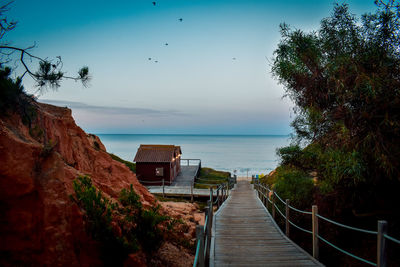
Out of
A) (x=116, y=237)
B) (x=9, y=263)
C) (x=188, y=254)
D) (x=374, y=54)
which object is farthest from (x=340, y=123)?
(x=9, y=263)

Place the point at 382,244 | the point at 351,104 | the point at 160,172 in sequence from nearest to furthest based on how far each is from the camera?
1. the point at 382,244
2. the point at 351,104
3. the point at 160,172

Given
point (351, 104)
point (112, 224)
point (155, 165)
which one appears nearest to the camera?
point (351, 104)

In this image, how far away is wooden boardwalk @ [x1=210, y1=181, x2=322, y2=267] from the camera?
206 inches

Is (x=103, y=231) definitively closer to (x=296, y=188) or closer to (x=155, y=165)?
(x=296, y=188)

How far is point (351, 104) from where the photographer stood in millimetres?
5242

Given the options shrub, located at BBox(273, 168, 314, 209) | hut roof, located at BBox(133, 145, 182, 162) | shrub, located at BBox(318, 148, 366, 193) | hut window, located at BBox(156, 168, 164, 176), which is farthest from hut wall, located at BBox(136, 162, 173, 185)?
shrub, located at BBox(318, 148, 366, 193)

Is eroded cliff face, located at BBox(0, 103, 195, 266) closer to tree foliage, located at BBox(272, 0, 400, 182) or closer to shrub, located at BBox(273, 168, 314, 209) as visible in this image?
tree foliage, located at BBox(272, 0, 400, 182)

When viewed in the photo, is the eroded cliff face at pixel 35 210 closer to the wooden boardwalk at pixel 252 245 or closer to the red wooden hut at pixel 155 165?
the wooden boardwalk at pixel 252 245

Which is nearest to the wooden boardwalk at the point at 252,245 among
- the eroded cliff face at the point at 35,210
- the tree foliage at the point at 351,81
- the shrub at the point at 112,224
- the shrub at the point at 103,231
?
the shrub at the point at 112,224

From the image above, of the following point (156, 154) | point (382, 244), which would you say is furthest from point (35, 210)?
point (156, 154)

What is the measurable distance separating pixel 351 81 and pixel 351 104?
0.46 meters

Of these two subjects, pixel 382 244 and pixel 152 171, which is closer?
pixel 382 244

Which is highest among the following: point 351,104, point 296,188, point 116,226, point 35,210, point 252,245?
point 351,104

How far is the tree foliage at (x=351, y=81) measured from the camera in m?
4.62
